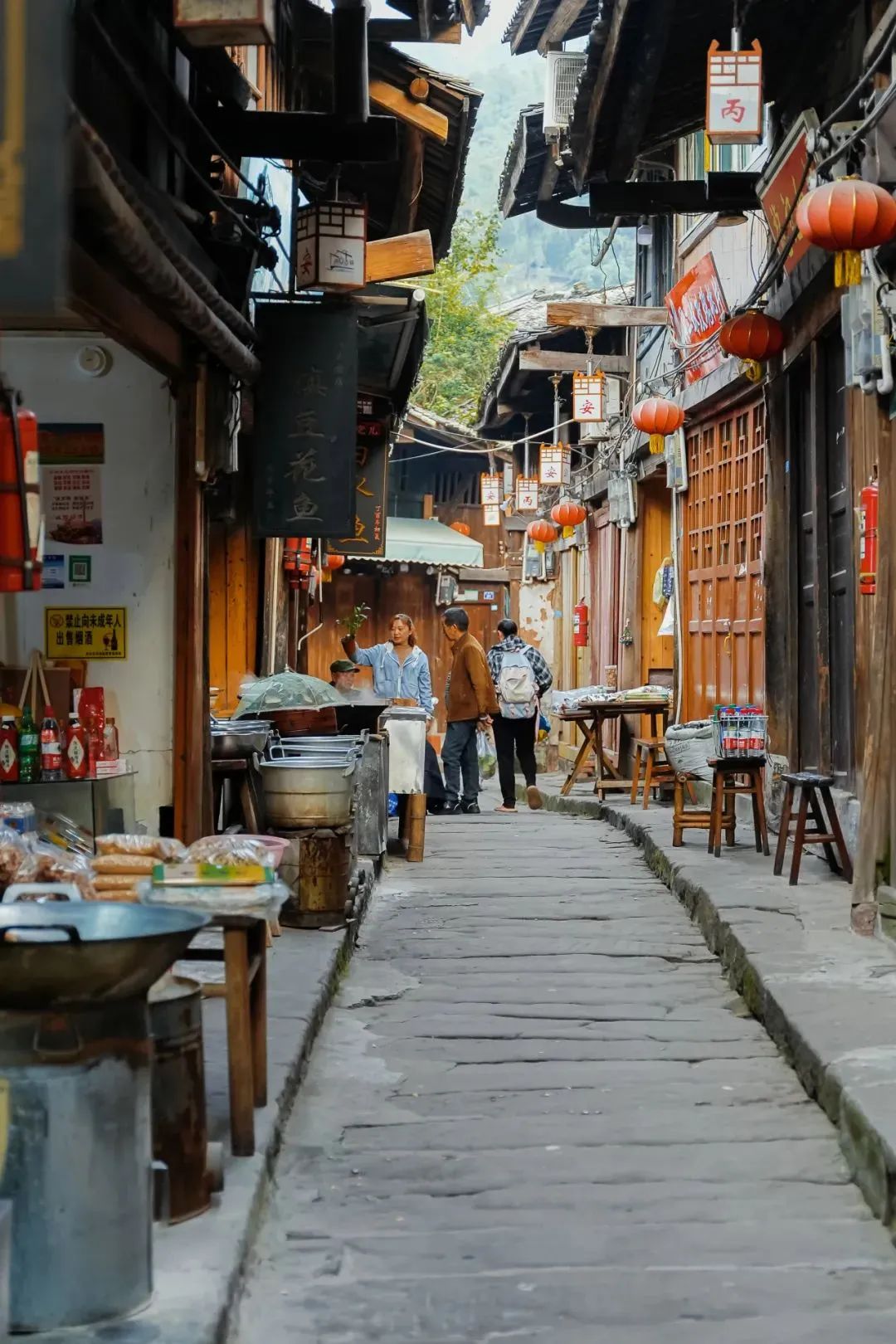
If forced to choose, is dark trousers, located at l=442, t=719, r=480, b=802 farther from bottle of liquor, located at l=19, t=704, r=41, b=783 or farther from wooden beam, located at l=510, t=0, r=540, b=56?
bottle of liquor, located at l=19, t=704, r=41, b=783

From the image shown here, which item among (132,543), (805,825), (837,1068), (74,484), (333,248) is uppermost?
(333,248)

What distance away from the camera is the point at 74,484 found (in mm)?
8023

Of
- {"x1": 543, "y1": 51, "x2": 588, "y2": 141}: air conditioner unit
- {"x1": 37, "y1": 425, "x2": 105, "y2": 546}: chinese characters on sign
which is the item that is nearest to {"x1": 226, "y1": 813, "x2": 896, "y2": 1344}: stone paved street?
{"x1": 37, "y1": 425, "x2": 105, "y2": 546}: chinese characters on sign

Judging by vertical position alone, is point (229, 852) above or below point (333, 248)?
below

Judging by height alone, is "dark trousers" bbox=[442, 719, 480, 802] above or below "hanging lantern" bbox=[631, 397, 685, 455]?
below

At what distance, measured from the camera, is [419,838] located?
12602mm

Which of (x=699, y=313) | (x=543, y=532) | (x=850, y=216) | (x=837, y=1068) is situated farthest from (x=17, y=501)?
(x=543, y=532)

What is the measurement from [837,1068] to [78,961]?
136 inches

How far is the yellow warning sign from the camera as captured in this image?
7996mm

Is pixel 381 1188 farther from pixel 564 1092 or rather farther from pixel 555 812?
pixel 555 812

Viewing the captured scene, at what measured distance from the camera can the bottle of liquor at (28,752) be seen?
7.14 metres

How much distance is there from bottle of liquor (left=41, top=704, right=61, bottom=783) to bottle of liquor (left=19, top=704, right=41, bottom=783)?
2 cm

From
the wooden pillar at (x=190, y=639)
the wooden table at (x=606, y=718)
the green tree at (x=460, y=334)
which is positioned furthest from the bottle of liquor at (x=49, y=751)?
the green tree at (x=460, y=334)

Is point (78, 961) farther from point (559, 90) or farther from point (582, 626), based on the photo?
point (582, 626)
